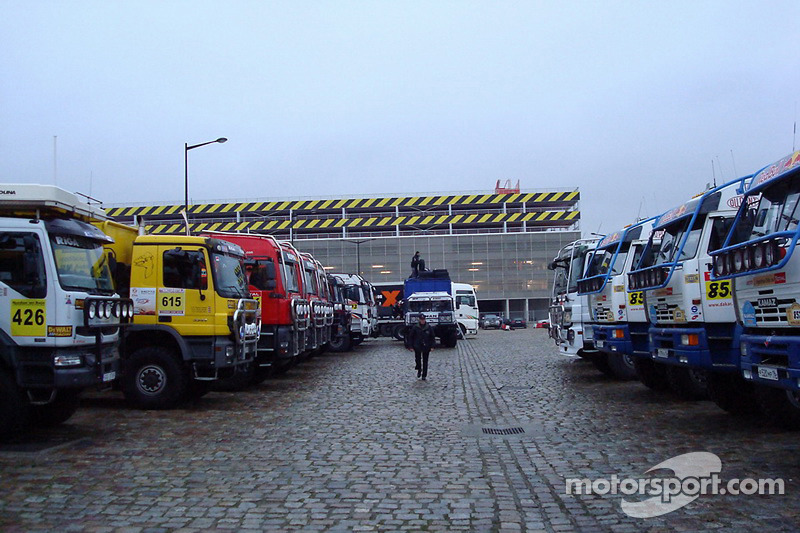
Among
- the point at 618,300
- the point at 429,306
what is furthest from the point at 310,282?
the point at 429,306

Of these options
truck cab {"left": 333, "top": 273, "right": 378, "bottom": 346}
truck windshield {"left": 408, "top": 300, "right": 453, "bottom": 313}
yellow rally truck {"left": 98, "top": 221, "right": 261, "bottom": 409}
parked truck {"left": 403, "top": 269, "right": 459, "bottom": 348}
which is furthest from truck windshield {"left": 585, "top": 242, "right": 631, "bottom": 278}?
truck cab {"left": 333, "top": 273, "right": 378, "bottom": 346}

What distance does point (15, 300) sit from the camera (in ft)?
26.8

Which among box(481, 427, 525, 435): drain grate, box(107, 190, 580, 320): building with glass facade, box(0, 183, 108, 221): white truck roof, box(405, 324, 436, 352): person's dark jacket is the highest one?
box(107, 190, 580, 320): building with glass facade

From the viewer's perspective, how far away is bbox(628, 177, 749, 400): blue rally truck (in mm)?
8539

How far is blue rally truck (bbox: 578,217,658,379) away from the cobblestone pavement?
105 centimetres

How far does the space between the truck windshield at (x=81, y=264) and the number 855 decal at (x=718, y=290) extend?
813 centimetres

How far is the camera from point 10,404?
8.05 m

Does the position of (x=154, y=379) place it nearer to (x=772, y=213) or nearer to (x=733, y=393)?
(x=733, y=393)

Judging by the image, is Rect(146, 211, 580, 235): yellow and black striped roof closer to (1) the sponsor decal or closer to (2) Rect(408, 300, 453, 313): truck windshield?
(2) Rect(408, 300, 453, 313): truck windshield

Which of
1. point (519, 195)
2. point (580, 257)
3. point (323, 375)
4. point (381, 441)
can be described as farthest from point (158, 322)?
point (519, 195)

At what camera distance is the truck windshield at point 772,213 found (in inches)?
263

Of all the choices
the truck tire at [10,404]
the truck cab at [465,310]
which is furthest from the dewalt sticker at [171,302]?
the truck cab at [465,310]

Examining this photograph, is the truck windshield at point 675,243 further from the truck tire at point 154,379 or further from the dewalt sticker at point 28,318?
the dewalt sticker at point 28,318

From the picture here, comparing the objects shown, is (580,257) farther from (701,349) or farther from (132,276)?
(132,276)
